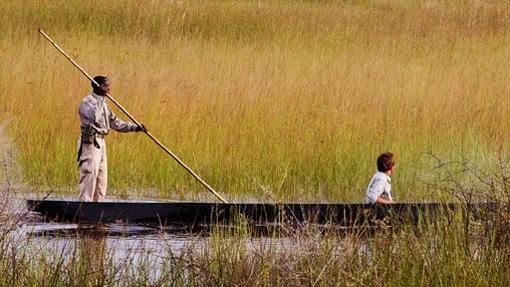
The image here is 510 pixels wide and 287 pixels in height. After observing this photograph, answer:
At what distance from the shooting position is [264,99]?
67.6 feet

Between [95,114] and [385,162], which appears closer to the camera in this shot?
Answer: [385,162]

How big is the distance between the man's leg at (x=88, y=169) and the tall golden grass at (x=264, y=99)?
5.83ft

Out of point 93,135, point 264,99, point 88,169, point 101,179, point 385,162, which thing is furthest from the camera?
point 264,99

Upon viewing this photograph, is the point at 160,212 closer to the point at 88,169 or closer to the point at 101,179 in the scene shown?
the point at 88,169

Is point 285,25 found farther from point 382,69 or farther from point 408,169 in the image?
point 408,169

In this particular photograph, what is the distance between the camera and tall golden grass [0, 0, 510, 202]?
18.1 metres

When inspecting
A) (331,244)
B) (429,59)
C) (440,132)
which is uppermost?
(429,59)

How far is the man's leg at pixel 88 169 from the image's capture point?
15.6m

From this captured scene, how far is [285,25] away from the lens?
99.7 feet

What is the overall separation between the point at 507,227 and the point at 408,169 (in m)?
7.79

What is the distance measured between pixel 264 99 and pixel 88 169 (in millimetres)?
5371

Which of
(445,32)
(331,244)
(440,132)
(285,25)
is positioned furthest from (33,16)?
(331,244)

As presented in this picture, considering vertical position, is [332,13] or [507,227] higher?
[332,13]

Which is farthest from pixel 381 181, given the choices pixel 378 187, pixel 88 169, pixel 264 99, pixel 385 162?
pixel 264 99
